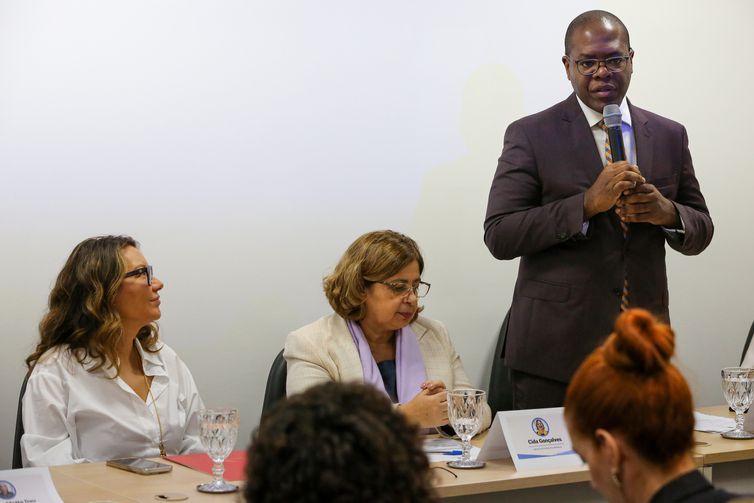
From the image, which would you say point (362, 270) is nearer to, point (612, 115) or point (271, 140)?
point (271, 140)

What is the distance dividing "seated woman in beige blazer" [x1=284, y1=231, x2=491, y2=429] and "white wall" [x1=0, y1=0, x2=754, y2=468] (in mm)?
563

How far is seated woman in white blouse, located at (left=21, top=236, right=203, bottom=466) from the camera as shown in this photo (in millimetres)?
2838

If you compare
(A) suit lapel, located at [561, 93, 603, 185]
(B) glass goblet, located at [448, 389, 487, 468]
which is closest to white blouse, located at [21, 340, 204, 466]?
(B) glass goblet, located at [448, 389, 487, 468]

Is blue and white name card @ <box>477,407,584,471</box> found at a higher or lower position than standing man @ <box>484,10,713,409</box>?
lower

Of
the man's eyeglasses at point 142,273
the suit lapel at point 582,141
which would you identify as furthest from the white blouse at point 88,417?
the suit lapel at point 582,141

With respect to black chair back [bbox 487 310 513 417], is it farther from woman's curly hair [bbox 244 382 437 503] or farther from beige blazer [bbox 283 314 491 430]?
woman's curly hair [bbox 244 382 437 503]

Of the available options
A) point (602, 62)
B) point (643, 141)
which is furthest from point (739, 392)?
point (602, 62)

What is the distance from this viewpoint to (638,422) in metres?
1.42

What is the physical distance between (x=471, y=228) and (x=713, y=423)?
145cm

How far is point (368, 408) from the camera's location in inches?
39.8

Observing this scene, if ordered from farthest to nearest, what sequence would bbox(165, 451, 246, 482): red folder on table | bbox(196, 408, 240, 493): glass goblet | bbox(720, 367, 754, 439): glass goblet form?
1. bbox(720, 367, 754, 439): glass goblet
2. bbox(165, 451, 246, 482): red folder on table
3. bbox(196, 408, 240, 493): glass goblet

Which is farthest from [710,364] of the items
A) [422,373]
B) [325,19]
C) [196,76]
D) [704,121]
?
[196,76]

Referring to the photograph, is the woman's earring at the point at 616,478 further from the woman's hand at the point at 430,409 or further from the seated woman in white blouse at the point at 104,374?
the seated woman in white blouse at the point at 104,374

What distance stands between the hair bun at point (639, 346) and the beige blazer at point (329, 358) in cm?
163
